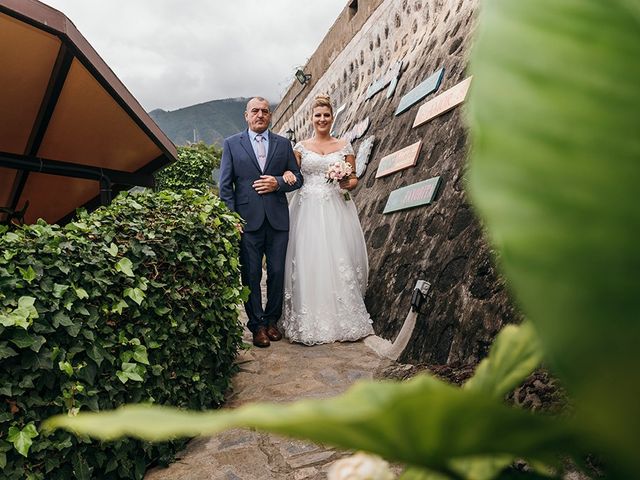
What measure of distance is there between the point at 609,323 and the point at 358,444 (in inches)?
4.9

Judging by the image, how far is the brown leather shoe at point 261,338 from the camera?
3.96m

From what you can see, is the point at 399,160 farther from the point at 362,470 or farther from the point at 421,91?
the point at 362,470

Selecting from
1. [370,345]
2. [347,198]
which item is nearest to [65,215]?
[347,198]

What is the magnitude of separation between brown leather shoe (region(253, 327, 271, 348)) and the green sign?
1.71 metres

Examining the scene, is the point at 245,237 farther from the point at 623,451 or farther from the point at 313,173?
the point at 623,451

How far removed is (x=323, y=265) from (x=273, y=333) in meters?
0.74

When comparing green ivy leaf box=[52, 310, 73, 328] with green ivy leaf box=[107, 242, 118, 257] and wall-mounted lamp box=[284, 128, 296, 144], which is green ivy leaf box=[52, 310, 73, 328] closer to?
green ivy leaf box=[107, 242, 118, 257]

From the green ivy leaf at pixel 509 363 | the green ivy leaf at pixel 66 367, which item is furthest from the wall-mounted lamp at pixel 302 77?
the green ivy leaf at pixel 509 363

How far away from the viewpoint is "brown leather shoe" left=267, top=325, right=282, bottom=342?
4.17 metres

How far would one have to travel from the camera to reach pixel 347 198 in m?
4.49

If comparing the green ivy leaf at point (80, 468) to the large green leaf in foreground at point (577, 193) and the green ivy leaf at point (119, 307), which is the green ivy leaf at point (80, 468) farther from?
the large green leaf in foreground at point (577, 193)

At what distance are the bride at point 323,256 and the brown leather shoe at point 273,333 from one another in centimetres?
8

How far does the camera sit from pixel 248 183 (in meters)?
4.03

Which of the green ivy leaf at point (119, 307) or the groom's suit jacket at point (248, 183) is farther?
the groom's suit jacket at point (248, 183)
